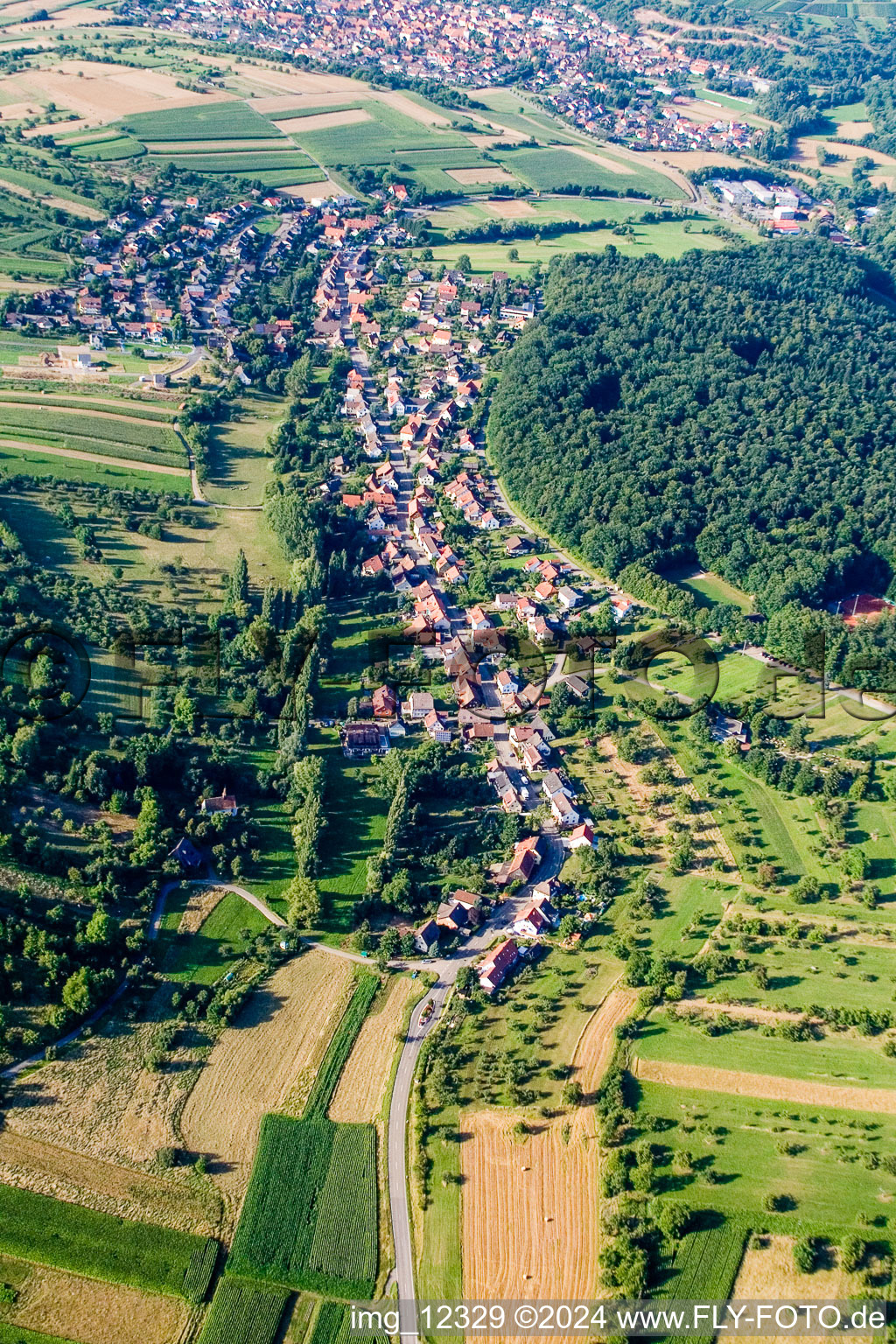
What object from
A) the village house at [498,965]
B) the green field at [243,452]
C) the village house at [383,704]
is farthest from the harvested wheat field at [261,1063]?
the green field at [243,452]

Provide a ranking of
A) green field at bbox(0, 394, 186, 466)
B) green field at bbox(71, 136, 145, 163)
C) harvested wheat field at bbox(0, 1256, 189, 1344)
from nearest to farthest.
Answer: harvested wheat field at bbox(0, 1256, 189, 1344)
green field at bbox(0, 394, 186, 466)
green field at bbox(71, 136, 145, 163)

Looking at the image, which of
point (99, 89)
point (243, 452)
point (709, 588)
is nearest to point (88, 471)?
point (243, 452)

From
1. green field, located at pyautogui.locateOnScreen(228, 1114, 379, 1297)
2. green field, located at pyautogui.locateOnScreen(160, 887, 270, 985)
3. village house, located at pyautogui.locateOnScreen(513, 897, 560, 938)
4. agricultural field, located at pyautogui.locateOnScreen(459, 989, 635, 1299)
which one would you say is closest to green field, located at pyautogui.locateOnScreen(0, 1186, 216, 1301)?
green field, located at pyautogui.locateOnScreen(228, 1114, 379, 1297)

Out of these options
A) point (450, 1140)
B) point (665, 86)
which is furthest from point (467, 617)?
point (665, 86)

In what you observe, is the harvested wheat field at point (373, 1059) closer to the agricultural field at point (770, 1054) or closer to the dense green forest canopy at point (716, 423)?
the agricultural field at point (770, 1054)

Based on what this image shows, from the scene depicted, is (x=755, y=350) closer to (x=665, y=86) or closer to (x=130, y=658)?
(x=130, y=658)

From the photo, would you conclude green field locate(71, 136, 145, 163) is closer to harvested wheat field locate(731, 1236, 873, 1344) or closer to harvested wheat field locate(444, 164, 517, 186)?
harvested wheat field locate(444, 164, 517, 186)

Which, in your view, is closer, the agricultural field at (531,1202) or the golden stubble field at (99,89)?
the agricultural field at (531,1202)
